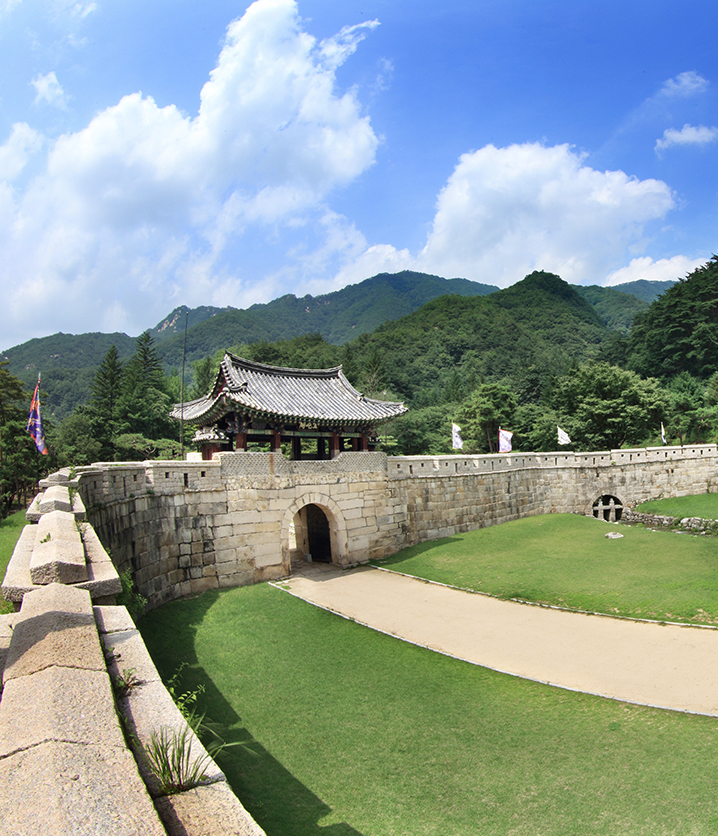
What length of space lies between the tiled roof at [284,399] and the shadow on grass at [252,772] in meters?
7.38

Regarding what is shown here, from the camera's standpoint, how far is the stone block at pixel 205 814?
2516mm

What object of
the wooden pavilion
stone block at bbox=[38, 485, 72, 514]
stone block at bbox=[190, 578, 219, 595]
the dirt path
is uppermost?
the wooden pavilion

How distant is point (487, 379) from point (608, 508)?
161 ft

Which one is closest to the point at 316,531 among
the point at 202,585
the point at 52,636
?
the point at 202,585

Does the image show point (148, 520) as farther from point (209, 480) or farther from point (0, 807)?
point (0, 807)

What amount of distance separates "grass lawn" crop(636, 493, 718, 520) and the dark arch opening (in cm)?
1641

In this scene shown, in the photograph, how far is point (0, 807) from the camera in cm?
212

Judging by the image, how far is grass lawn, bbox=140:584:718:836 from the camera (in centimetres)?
570

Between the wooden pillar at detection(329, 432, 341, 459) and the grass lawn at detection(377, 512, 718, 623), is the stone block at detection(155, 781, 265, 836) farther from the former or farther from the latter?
the wooden pillar at detection(329, 432, 341, 459)

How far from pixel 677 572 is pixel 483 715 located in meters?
9.12

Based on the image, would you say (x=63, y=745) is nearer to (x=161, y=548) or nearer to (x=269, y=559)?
(x=161, y=548)

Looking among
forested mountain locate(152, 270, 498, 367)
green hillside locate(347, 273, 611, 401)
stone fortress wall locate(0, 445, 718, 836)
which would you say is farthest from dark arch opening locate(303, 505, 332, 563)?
forested mountain locate(152, 270, 498, 367)

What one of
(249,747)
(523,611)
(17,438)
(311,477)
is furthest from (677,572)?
(17,438)

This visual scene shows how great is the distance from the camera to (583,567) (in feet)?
49.9
